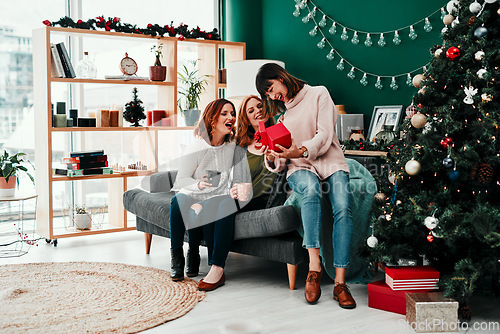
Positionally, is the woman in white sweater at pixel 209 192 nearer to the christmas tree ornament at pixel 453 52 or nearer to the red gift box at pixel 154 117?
the christmas tree ornament at pixel 453 52

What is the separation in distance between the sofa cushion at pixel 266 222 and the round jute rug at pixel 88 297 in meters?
0.40

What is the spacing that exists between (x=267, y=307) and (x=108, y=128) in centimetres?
226

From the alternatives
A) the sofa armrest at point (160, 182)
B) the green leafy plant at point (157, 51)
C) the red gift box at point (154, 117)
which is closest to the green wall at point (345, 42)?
the green leafy plant at point (157, 51)

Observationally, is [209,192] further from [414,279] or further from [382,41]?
[382,41]

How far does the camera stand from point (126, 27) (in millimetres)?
4324

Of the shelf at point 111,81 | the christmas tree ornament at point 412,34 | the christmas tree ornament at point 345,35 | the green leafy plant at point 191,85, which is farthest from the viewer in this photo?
the green leafy plant at point 191,85

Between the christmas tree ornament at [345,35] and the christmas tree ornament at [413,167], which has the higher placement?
the christmas tree ornament at [345,35]

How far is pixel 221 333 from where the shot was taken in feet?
7.36

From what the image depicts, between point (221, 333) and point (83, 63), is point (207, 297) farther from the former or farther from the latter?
point (83, 63)

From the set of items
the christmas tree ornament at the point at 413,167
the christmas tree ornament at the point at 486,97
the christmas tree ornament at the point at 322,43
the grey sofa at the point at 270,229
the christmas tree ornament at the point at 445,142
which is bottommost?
the grey sofa at the point at 270,229

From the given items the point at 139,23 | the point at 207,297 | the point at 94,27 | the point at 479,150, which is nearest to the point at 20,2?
the point at 94,27

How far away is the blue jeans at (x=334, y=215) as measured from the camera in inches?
105

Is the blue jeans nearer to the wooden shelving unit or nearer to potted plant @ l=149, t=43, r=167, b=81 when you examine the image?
the wooden shelving unit

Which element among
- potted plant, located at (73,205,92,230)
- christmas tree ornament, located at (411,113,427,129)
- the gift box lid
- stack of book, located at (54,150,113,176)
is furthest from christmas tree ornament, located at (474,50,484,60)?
potted plant, located at (73,205,92,230)
